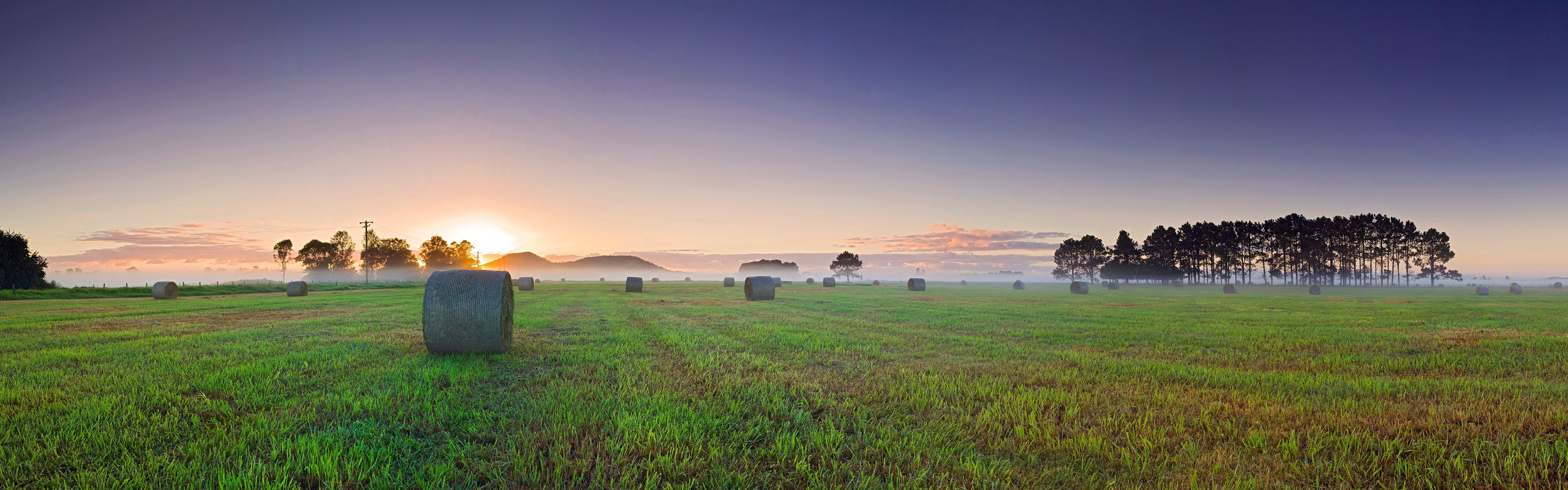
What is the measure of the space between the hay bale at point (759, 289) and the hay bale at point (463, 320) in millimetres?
18271

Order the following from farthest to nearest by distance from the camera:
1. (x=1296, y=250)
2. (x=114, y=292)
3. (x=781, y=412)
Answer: (x=1296, y=250)
(x=114, y=292)
(x=781, y=412)

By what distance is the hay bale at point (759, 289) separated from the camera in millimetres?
27562

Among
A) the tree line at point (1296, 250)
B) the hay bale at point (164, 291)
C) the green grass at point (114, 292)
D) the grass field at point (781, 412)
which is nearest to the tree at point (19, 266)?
the green grass at point (114, 292)

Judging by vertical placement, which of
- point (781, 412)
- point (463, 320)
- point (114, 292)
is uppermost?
point (463, 320)

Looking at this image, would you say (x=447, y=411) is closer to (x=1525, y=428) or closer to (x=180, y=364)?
(x=180, y=364)

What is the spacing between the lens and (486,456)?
14.2 ft

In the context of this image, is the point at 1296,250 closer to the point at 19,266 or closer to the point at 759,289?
the point at 759,289

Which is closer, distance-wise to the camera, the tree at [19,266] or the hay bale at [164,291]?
the hay bale at [164,291]

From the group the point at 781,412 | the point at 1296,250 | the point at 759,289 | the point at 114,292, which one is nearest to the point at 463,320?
the point at 781,412

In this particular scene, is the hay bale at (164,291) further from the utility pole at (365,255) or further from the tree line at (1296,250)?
the tree line at (1296,250)

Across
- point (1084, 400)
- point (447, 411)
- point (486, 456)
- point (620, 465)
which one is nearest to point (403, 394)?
point (447, 411)

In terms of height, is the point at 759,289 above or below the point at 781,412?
above

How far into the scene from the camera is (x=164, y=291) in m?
31.2

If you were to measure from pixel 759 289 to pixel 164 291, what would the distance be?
3355 centimetres
